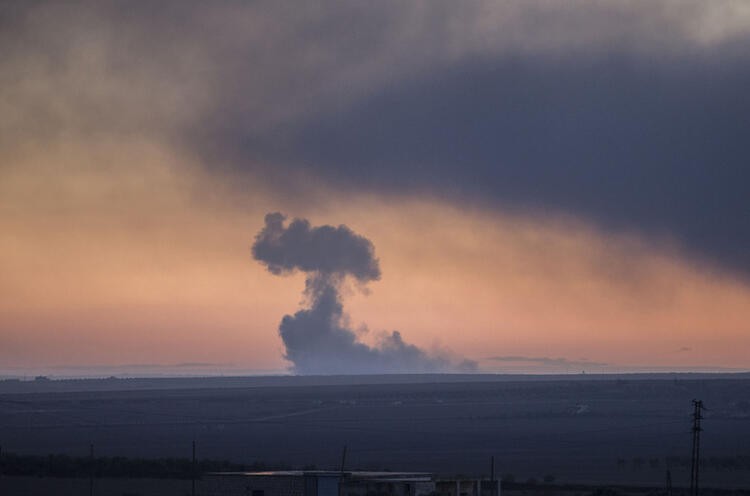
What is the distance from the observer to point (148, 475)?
206 feet

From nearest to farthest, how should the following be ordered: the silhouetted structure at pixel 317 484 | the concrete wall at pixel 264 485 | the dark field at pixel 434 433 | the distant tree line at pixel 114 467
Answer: the silhouetted structure at pixel 317 484, the concrete wall at pixel 264 485, the distant tree line at pixel 114 467, the dark field at pixel 434 433

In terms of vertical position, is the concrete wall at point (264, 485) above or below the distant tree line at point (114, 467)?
above

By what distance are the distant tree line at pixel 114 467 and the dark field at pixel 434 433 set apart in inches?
298

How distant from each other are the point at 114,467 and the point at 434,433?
148 feet

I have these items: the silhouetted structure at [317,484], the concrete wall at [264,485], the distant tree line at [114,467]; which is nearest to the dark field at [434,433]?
the distant tree line at [114,467]

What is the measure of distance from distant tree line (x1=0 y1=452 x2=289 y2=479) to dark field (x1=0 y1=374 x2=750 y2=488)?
298 inches

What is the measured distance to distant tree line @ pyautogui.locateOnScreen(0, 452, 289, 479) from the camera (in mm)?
62188

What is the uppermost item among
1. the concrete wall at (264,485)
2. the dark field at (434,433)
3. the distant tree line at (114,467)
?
the concrete wall at (264,485)

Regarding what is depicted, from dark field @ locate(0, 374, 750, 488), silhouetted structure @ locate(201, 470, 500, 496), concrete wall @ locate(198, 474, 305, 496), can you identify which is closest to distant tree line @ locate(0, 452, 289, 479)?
dark field @ locate(0, 374, 750, 488)

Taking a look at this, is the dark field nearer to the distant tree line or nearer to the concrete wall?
the distant tree line

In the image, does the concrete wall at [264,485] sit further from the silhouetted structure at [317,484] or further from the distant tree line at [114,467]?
Answer: the distant tree line at [114,467]

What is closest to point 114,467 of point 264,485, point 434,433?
point 264,485

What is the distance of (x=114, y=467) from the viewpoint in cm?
6481

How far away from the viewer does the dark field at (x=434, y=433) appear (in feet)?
238
